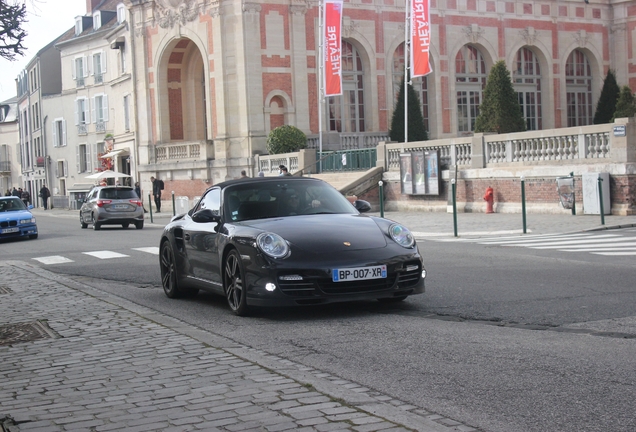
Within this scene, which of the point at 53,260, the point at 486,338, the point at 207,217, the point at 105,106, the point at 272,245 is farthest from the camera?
the point at 105,106

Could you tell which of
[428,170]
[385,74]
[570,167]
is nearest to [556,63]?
[385,74]

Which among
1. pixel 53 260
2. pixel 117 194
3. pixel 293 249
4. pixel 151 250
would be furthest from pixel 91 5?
pixel 293 249

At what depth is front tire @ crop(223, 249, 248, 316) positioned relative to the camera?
8914 mm

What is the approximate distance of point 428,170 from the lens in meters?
30.3

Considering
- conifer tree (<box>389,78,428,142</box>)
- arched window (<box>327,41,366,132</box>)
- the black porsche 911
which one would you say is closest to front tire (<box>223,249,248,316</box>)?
the black porsche 911

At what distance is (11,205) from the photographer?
89.4 ft

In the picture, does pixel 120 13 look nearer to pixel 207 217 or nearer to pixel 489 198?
pixel 489 198

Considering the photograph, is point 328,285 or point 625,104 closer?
point 328,285

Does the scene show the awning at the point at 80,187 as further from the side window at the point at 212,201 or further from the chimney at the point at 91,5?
the side window at the point at 212,201

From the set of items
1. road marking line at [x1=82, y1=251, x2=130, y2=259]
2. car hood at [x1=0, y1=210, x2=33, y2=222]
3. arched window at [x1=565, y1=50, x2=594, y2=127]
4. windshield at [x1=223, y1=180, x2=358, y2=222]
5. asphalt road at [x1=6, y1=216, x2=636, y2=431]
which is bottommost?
asphalt road at [x1=6, y1=216, x2=636, y2=431]

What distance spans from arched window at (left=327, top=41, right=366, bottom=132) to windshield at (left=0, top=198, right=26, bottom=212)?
23.9m

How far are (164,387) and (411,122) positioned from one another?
4105cm

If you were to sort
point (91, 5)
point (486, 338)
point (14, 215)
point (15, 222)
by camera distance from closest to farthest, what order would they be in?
point (486, 338)
point (15, 222)
point (14, 215)
point (91, 5)

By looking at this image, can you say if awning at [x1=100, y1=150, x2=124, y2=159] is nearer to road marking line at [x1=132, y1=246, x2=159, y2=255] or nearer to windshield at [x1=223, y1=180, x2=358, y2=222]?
road marking line at [x1=132, y1=246, x2=159, y2=255]
